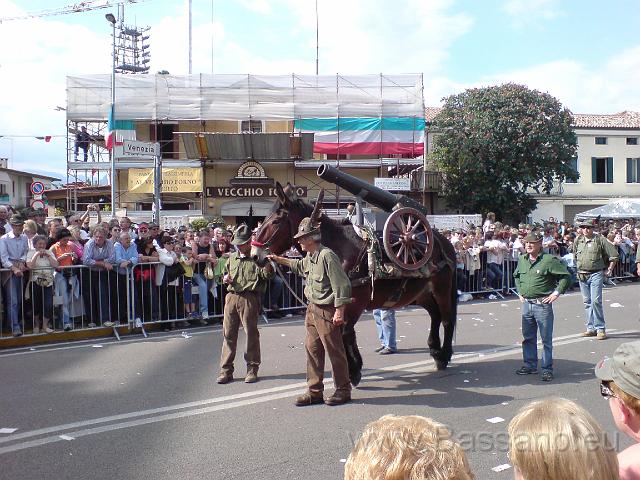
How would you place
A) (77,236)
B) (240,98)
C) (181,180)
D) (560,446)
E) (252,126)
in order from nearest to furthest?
(560,446)
(77,236)
(181,180)
(240,98)
(252,126)

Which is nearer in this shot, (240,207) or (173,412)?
(173,412)

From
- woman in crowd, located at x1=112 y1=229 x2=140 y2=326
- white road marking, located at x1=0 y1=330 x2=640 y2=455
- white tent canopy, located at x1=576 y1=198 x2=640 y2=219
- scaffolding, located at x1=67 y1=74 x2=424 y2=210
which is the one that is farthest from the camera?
scaffolding, located at x1=67 y1=74 x2=424 y2=210

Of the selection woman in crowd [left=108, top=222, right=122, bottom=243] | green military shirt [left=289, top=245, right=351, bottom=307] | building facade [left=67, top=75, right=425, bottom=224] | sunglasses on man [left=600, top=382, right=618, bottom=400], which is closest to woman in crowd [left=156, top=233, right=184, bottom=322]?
woman in crowd [left=108, top=222, right=122, bottom=243]

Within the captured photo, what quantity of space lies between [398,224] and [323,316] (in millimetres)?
1729

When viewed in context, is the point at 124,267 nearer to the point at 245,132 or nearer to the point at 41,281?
the point at 41,281

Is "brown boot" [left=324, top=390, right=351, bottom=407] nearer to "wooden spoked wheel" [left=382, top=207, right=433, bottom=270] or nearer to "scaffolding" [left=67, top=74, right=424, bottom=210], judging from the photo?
"wooden spoked wheel" [left=382, top=207, right=433, bottom=270]

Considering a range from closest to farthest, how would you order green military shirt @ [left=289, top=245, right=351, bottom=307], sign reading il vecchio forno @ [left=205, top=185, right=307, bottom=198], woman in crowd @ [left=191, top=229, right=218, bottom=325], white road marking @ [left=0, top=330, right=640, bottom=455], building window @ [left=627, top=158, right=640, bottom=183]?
white road marking @ [left=0, top=330, right=640, bottom=455] < green military shirt @ [left=289, top=245, right=351, bottom=307] < woman in crowd @ [left=191, top=229, right=218, bottom=325] < sign reading il vecchio forno @ [left=205, top=185, right=307, bottom=198] < building window @ [left=627, top=158, right=640, bottom=183]

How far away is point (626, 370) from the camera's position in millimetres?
2303

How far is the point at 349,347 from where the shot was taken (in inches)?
280

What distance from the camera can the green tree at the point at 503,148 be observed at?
32.9 m

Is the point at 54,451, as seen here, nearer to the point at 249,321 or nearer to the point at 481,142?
the point at 249,321

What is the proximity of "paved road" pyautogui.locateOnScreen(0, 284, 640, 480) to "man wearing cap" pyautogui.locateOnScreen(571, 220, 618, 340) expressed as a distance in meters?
0.43

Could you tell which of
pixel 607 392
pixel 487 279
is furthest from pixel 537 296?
pixel 487 279

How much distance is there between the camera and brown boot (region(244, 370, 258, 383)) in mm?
7465
